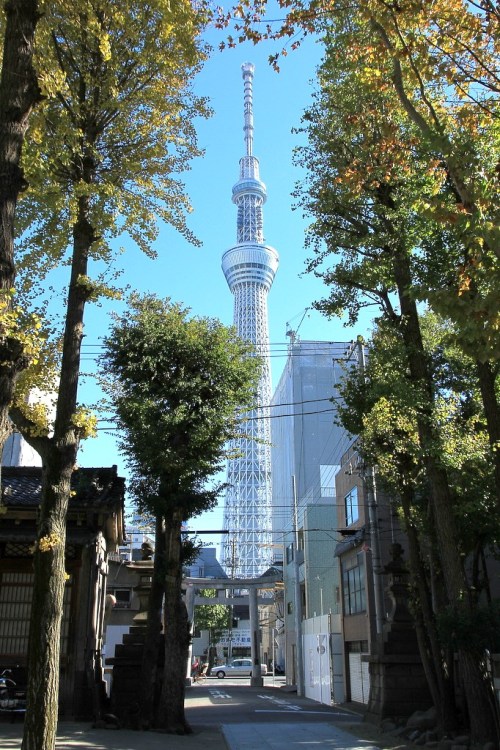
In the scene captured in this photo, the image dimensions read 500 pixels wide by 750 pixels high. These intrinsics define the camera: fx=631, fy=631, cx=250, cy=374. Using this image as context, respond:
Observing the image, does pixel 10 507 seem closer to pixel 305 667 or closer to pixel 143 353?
pixel 143 353

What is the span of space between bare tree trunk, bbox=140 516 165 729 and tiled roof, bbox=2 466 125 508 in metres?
1.41

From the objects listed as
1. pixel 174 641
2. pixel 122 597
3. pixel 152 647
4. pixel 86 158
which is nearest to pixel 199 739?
pixel 174 641

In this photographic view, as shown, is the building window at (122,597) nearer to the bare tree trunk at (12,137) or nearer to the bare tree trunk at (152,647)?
the bare tree trunk at (152,647)

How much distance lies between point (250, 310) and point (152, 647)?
342 ft

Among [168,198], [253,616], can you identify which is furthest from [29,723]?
[253,616]

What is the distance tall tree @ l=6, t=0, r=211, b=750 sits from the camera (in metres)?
6.89

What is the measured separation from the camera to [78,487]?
47.9 ft

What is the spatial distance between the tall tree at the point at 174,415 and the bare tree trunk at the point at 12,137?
30.3ft

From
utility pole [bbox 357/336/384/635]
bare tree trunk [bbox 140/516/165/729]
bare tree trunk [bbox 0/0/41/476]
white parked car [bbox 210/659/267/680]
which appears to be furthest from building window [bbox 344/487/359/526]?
white parked car [bbox 210/659/267/680]

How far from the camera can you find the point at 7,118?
5727 millimetres

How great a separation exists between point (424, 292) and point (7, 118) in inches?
164

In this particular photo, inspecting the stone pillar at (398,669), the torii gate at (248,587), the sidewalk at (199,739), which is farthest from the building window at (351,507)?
the torii gate at (248,587)

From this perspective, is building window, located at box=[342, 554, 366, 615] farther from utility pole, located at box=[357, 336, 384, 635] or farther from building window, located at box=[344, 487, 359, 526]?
utility pole, located at box=[357, 336, 384, 635]

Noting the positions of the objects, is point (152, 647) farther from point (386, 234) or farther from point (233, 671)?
point (233, 671)
